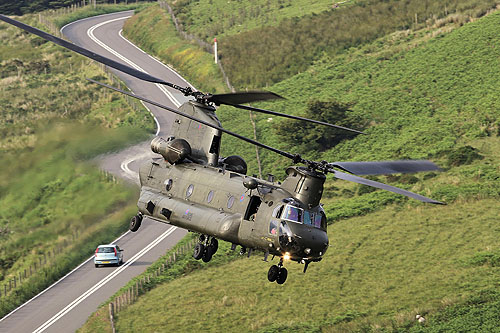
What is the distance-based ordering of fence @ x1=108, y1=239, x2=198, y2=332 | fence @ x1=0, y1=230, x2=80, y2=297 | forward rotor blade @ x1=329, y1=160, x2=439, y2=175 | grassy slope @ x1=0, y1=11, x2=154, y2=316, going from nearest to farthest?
forward rotor blade @ x1=329, y1=160, x2=439, y2=175 < fence @ x1=108, y1=239, x2=198, y2=332 < grassy slope @ x1=0, y1=11, x2=154, y2=316 < fence @ x1=0, y1=230, x2=80, y2=297

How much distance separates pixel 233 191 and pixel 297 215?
13.7 ft

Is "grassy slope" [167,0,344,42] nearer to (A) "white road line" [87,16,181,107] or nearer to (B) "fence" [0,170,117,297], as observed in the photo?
(A) "white road line" [87,16,181,107]

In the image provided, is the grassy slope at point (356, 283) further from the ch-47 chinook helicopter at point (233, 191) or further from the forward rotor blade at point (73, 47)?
the forward rotor blade at point (73, 47)

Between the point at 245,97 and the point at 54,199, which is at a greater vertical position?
the point at 245,97

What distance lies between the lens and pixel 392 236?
58.3m

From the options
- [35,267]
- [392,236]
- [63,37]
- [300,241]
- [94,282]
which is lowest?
[94,282]

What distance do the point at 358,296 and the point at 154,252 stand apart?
20246mm

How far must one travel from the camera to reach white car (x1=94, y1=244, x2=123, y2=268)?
61406 millimetres

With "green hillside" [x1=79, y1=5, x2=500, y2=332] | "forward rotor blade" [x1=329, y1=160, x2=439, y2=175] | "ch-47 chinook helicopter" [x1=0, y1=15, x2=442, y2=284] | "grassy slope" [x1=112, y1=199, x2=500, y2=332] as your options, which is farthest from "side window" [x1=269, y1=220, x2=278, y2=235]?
"grassy slope" [x1=112, y1=199, x2=500, y2=332]

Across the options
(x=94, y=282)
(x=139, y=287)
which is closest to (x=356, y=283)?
(x=139, y=287)

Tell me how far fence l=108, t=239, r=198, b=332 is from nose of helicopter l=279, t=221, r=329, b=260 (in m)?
25.8

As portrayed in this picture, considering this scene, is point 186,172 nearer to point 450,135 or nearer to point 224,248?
point 224,248

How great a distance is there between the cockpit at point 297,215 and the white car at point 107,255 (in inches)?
1278

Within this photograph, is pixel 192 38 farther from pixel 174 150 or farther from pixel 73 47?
pixel 73 47
